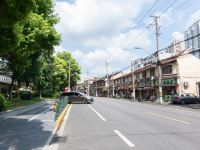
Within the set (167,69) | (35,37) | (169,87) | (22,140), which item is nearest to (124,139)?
(22,140)

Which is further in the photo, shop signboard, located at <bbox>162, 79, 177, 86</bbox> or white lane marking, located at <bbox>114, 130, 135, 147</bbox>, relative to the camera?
shop signboard, located at <bbox>162, 79, 177, 86</bbox>

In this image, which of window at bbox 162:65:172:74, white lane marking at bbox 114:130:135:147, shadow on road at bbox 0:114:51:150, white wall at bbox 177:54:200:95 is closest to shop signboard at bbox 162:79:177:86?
white wall at bbox 177:54:200:95

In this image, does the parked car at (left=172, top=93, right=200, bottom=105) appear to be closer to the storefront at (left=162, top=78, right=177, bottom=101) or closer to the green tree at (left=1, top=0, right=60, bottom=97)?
the storefront at (left=162, top=78, right=177, bottom=101)

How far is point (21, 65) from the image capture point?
24.5 m

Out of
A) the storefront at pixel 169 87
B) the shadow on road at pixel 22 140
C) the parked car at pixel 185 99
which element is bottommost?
Result: the shadow on road at pixel 22 140

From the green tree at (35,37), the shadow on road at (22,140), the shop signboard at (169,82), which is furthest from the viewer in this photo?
the shop signboard at (169,82)

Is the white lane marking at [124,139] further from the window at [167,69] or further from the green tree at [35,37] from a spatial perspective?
the window at [167,69]

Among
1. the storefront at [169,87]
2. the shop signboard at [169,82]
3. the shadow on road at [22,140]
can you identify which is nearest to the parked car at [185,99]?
the storefront at [169,87]

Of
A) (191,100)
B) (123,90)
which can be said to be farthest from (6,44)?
(123,90)

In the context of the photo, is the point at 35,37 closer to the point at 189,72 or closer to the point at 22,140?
the point at 22,140

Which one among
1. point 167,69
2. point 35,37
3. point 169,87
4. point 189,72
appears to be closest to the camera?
point 35,37

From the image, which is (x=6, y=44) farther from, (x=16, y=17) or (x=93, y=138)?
(x=93, y=138)

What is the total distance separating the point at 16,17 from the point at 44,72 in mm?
50862

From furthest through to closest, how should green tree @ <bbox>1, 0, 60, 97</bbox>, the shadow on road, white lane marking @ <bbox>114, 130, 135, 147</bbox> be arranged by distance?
green tree @ <bbox>1, 0, 60, 97</bbox>, white lane marking @ <bbox>114, 130, 135, 147</bbox>, the shadow on road
